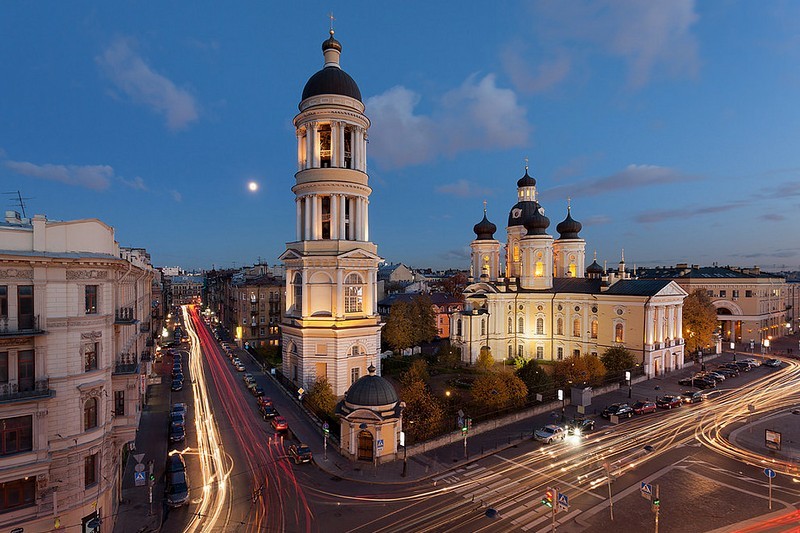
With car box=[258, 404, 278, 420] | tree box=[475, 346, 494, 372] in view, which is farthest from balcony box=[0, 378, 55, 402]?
tree box=[475, 346, 494, 372]

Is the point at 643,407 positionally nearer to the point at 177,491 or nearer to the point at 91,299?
the point at 177,491

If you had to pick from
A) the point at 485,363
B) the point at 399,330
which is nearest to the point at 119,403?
the point at 399,330

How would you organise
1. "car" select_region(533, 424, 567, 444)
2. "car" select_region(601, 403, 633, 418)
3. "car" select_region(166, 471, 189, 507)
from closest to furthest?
"car" select_region(166, 471, 189, 507) → "car" select_region(533, 424, 567, 444) → "car" select_region(601, 403, 633, 418)

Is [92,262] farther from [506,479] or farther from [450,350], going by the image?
[450,350]

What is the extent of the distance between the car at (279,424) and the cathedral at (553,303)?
108 feet

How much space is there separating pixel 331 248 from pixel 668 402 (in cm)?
3780

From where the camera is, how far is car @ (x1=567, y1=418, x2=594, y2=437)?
33.7 m

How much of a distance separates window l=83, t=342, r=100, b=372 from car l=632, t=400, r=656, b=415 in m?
43.1

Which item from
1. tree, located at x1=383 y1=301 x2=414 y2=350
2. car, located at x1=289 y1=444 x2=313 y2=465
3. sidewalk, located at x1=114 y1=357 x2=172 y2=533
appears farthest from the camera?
A: tree, located at x1=383 y1=301 x2=414 y2=350

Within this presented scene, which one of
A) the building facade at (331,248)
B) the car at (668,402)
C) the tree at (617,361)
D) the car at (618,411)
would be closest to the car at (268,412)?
the building facade at (331,248)

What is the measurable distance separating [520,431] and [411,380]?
33.3 ft

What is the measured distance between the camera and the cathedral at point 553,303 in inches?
2206

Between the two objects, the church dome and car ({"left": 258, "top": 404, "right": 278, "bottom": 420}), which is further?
car ({"left": 258, "top": 404, "right": 278, "bottom": 420})

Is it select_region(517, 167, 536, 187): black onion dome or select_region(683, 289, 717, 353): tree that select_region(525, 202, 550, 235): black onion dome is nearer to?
select_region(517, 167, 536, 187): black onion dome
